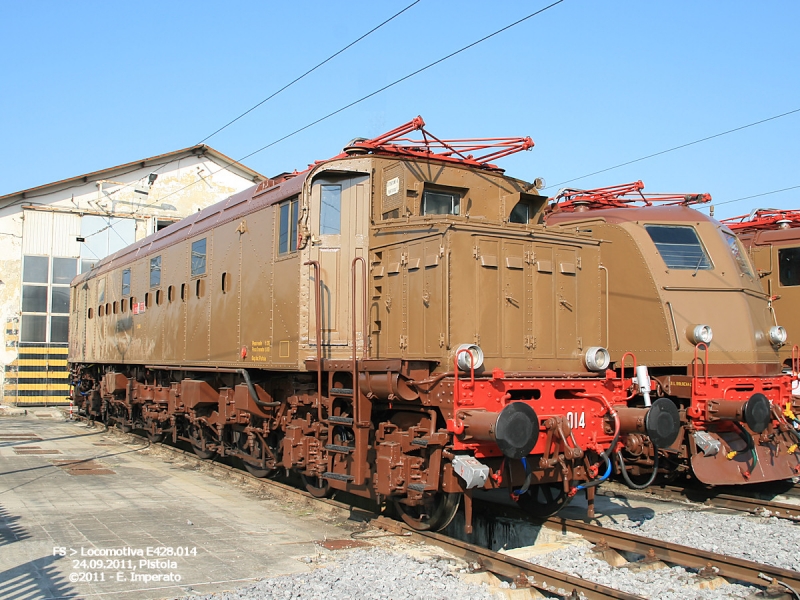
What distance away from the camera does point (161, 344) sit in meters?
13.8

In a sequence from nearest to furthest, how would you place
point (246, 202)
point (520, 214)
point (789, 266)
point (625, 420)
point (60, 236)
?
point (625, 420) < point (520, 214) < point (246, 202) < point (789, 266) < point (60, 236)

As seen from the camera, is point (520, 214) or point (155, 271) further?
point (155, 271)

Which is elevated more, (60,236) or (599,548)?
(60,236)

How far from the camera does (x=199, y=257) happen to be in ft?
40.2

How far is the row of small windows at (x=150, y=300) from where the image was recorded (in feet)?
36.5

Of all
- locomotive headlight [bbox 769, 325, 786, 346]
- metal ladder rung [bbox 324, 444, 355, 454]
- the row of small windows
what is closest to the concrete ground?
metal ladder rung [bbox 324, 444, 355, 454]

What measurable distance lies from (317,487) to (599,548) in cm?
389

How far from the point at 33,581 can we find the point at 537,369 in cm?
519

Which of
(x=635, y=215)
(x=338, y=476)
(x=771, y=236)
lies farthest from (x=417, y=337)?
(x=771, y=236)

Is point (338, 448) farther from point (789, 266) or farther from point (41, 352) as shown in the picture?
point (41, 352)

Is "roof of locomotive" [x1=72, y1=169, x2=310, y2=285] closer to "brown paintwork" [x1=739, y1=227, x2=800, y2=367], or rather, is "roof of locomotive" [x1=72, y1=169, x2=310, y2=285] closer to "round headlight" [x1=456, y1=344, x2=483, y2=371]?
"round headlight" [x1=456, y1=344, x2=483, y2=371]

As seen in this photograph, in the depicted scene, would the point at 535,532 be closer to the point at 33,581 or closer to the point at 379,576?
the point at 379,576

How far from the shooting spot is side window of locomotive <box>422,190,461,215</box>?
8.63 meters

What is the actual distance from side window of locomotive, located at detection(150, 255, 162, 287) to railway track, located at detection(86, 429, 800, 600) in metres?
7.20
